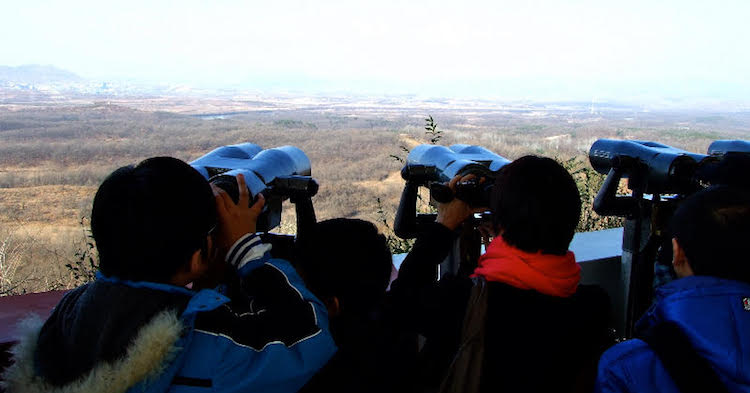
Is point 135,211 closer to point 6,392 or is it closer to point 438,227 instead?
point 6,392

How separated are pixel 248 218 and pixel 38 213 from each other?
6767mm

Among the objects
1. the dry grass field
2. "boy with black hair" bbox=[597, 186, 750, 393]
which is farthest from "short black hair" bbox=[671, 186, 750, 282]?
the dry grass field

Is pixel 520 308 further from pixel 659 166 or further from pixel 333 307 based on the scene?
pixel 659 166

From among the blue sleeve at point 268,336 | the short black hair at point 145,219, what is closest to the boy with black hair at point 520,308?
the blue sleeve at point 268,336

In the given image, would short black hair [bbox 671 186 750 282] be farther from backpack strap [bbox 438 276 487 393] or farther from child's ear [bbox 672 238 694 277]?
backpack strap [bbox 438 276 487 393]

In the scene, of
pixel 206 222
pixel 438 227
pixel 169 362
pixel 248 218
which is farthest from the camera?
pixel 438 227

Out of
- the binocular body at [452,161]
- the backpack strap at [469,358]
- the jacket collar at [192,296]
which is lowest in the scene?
the backpack strap at [469,358]

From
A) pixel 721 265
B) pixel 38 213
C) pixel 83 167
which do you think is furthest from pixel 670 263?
pixel 83 167

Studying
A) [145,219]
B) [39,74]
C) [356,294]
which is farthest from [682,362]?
[39,74]

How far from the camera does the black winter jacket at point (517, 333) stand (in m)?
1.17

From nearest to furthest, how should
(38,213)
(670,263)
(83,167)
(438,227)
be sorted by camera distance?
(438,227) → (670,263) → (38,213) → (83,167)

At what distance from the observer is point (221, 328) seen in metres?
0.95

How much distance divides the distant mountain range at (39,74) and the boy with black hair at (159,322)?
50.2 metres

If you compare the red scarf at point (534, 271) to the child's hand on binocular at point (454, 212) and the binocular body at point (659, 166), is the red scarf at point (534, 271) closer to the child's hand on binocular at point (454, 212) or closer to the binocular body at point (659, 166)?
the child's hand on binocular at point (454, 212)
